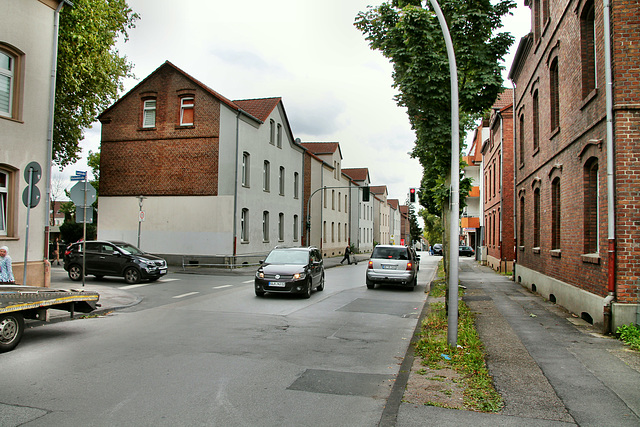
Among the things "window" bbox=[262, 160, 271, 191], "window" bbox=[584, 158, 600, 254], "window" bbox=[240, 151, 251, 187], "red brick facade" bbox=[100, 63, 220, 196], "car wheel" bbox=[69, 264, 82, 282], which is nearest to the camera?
"window" bbox=[584, 158, 600, 254]

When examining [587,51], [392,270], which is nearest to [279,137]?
[392,270]

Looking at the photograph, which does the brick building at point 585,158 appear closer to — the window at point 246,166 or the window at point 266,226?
the window at point 246,166

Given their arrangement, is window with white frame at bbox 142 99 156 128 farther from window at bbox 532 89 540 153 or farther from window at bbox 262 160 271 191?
window at bbox 532 89 540 153

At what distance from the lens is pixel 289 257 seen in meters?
15.6

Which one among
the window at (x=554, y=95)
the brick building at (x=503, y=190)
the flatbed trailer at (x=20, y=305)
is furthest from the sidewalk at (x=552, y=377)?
the brick building at (x=503, y=190)

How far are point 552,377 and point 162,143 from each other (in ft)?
80.4

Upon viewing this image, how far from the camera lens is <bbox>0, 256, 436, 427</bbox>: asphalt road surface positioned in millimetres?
4699

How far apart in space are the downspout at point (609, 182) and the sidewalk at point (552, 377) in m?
0.71

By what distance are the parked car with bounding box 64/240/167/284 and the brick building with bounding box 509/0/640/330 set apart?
14202mm

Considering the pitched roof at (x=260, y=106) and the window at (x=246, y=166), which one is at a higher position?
the pitched roof at (x=260, y=106)

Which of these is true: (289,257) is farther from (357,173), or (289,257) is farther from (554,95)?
(357,173)

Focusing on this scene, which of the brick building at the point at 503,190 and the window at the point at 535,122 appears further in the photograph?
the brick building at the point at 503,190

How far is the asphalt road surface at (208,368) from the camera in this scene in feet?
15.4

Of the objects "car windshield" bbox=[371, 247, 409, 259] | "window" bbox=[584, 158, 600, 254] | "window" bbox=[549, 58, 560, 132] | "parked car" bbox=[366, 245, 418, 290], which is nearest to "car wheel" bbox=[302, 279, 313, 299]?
"parked car" bbox=[366, 245, 418, 290]
